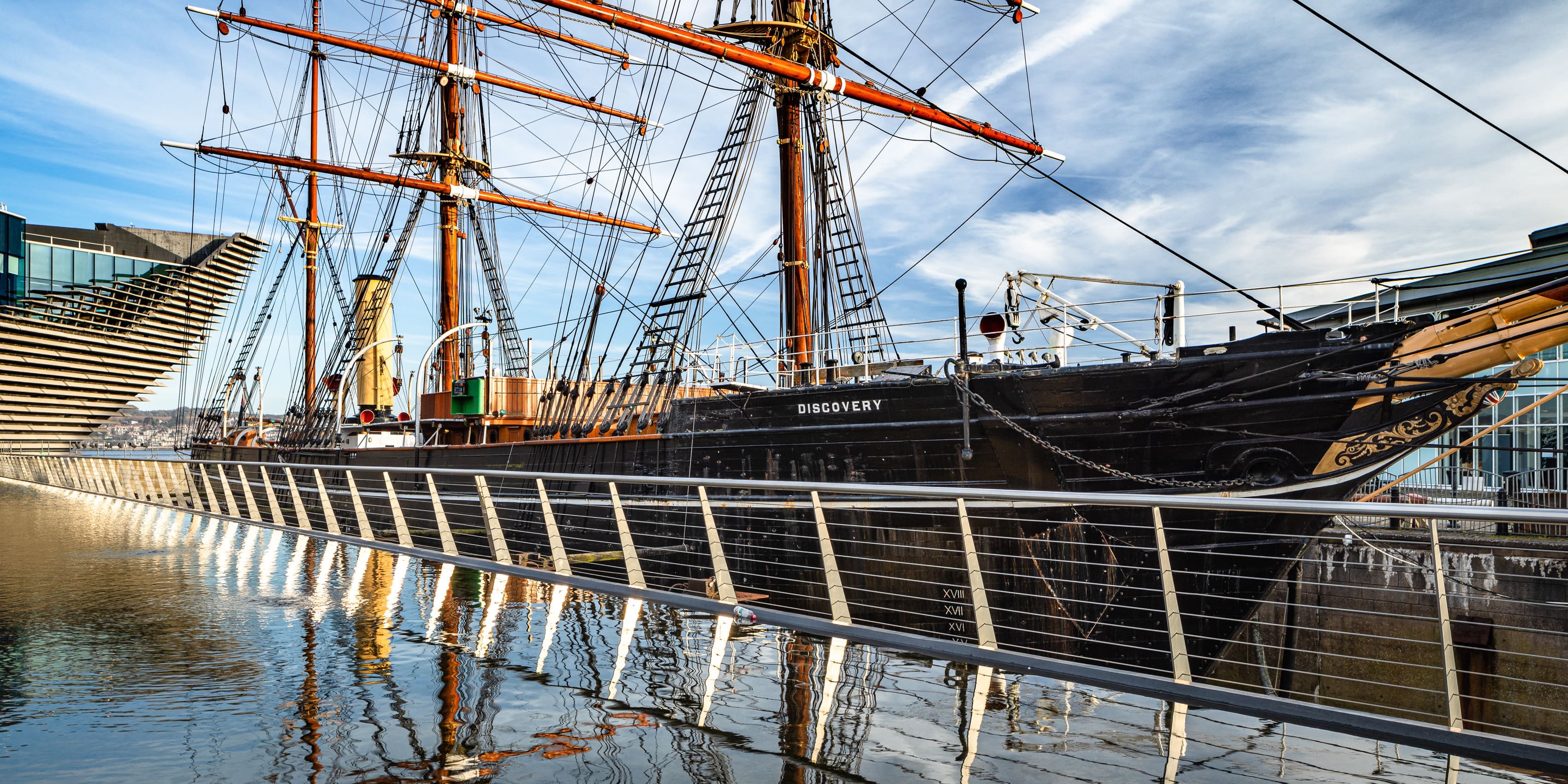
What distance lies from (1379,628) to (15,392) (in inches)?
2422

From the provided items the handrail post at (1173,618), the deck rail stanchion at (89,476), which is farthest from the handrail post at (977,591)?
the deck rail stanchion at (89,476)

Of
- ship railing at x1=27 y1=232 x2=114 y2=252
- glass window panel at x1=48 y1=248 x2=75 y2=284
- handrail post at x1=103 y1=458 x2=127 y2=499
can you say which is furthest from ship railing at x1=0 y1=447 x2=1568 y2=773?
ship railing at x1=27 y1=232 x2=114 y2=252

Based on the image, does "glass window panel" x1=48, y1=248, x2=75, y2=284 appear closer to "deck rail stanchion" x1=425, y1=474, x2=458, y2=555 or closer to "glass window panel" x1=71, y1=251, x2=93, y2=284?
"glass window panel" x1=71, y1=251, x2=93, y2=284

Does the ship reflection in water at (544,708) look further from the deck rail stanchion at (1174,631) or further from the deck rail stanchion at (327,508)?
the deck rail stanchion at (327,508)

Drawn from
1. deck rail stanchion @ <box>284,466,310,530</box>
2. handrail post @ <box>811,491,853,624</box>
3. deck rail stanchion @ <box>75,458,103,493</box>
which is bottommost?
deck rail stanchion @ <box>75,458,103,493</box>

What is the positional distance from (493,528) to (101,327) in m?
59.0

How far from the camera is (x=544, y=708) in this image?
4.07 metres

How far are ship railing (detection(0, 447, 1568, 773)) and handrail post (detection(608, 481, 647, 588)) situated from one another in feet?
0.09

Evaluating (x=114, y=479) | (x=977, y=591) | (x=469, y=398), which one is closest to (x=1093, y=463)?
(x=977, y=591)

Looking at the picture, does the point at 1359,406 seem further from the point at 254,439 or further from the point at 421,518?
the point at 254,439

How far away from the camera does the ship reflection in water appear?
334 cm

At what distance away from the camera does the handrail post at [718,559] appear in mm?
5977

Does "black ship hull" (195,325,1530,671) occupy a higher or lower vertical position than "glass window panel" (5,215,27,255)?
lower

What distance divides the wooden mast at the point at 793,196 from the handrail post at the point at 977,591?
1303cm
